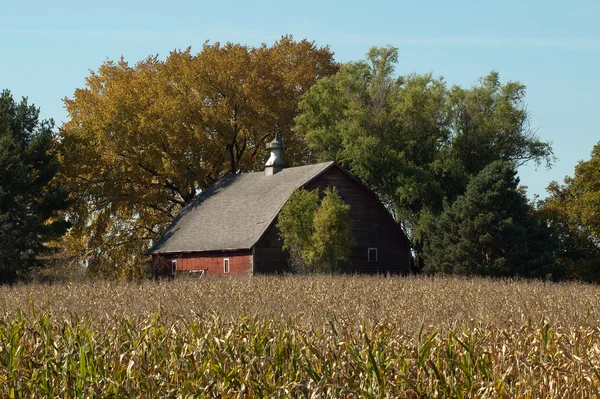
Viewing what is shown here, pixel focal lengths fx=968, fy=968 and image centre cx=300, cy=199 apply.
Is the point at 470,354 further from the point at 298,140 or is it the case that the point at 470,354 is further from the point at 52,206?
the point at 298,140

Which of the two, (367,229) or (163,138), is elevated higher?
(163,138)

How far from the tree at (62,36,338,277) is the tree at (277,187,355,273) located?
40.7 feet

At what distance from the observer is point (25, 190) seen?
47.8 metres

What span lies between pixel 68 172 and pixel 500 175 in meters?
23.2

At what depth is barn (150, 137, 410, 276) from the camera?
4659 centimetres

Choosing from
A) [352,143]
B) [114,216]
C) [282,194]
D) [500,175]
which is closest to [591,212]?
[500,175]

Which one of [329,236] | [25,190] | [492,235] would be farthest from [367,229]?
[25,190]

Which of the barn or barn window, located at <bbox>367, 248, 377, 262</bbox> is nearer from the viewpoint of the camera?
the barn

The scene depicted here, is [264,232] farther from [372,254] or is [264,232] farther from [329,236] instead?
Result: [372,254]

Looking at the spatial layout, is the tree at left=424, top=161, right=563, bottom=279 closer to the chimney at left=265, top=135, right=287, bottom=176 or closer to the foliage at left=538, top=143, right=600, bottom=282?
the foliage at left=538, top=143, right=600, bottom=282

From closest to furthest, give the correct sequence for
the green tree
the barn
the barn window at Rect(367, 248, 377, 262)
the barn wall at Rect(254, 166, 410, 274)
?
the green tree < the barn < the barn wall at Rect(254, 166, 410, 274) < the barn window at Rect(367, 248, 377, 262)

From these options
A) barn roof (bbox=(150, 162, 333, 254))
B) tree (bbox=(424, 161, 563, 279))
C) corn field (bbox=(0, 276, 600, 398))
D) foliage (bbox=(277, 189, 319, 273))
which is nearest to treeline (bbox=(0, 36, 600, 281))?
tree (bbox=(424, 161, 563, 279))

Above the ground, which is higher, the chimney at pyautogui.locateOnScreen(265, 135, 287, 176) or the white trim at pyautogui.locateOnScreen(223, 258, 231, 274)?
the chimney at pyautogui.locateOnScreen(265, 135, 287, 176)

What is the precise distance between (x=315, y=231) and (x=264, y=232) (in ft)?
8.11
